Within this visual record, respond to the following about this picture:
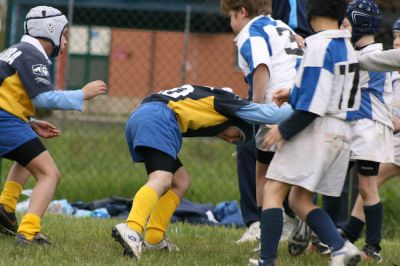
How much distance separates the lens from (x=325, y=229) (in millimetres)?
5156

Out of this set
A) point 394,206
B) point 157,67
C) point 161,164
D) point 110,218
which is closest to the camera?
point 161,164

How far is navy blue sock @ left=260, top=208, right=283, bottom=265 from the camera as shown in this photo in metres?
5.13

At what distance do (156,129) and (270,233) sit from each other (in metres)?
0.98

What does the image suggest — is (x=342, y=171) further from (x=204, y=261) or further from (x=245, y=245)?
(x=245, y=245)

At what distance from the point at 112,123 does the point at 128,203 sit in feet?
12.1

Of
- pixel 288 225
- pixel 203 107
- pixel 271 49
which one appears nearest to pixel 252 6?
pixel 271 49

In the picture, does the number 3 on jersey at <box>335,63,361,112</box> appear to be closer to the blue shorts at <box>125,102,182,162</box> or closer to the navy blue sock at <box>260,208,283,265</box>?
the navy blue sock at <box>260,208,283,265</box>

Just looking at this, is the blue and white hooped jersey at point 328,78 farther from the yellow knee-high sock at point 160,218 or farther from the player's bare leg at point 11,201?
the player's bare leg at point 11,201

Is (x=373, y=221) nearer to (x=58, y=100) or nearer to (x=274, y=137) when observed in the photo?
(x=274, y=137)

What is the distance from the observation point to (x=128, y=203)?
30.0 feet

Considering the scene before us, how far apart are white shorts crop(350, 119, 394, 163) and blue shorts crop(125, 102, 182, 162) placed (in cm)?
120

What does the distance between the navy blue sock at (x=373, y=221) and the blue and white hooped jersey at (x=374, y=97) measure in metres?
0.56

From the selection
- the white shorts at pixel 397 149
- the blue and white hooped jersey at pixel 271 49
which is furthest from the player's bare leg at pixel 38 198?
the white shorts at pixel 397 149

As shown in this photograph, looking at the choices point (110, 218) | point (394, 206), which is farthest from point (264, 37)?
point (394, 206)
